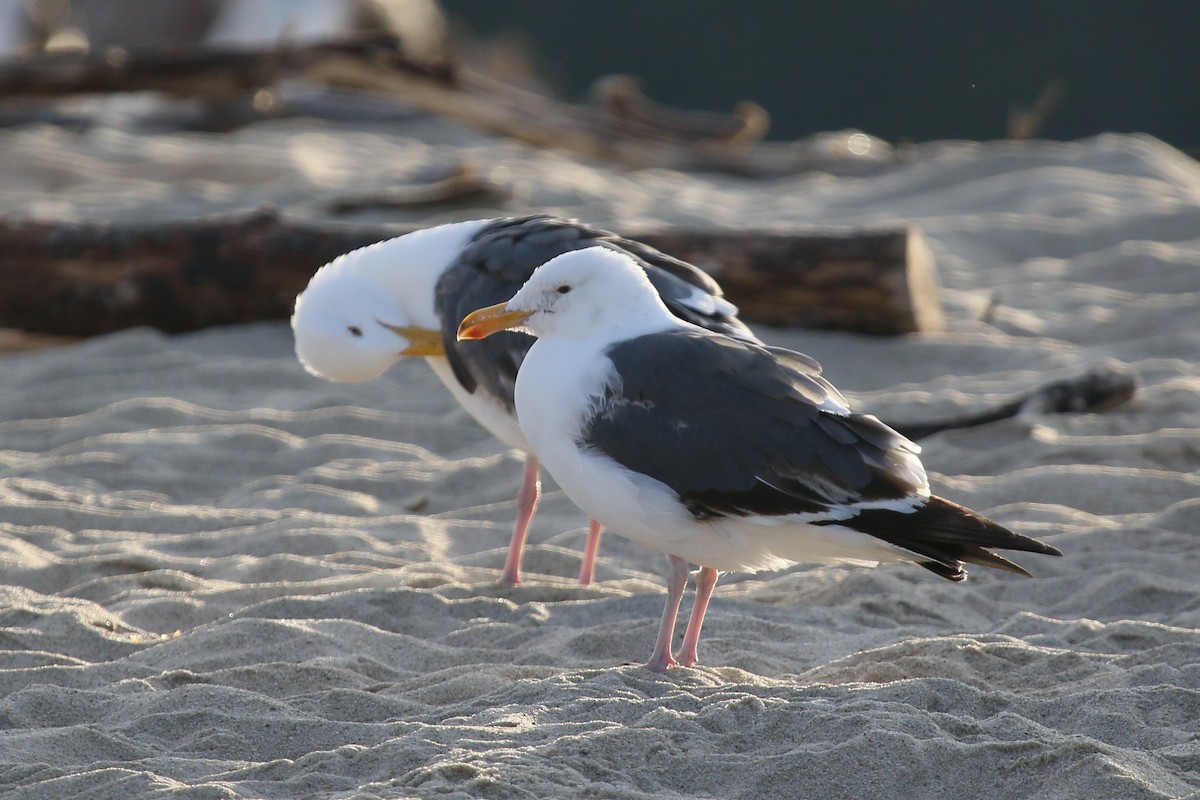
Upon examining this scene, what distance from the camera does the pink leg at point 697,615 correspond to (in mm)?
3814

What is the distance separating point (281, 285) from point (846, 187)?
5.12 m

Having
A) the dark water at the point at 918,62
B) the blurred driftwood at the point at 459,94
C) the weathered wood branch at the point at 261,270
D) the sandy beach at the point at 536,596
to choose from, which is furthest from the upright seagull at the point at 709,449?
the dark water at the point at 918,62

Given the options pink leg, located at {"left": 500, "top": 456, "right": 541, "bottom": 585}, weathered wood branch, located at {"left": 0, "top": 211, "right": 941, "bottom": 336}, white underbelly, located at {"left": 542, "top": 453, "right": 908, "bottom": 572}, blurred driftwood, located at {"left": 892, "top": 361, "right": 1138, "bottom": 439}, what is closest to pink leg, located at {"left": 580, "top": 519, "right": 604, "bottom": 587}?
pink leg, located at {"left": 500, "top": 456, "right": 541, "bottom": 585}

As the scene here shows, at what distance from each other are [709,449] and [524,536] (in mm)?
1363

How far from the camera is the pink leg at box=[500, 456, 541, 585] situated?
4.59 metres

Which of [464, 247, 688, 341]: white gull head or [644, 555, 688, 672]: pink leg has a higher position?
[464, 247, 688, 341]: white gull head

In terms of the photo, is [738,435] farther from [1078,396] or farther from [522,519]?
[1078,396]

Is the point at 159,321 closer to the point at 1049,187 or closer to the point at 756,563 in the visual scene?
the point at 756,563

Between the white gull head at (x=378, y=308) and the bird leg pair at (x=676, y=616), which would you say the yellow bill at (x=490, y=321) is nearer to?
the bird leg pair at (x=676, y=616)

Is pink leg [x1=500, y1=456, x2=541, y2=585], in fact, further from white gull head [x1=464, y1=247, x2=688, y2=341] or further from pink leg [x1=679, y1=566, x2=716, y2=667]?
white gull head [x1=464, y1=247, x2=688, y2=341]

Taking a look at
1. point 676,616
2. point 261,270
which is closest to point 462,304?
point 676,616

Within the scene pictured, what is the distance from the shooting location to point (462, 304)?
14.9 ft

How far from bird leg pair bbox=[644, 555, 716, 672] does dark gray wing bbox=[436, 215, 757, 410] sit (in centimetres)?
86

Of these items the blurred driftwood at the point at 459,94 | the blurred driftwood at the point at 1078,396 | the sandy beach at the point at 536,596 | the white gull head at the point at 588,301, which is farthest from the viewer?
the blurred driftwood at the point at 459,94
